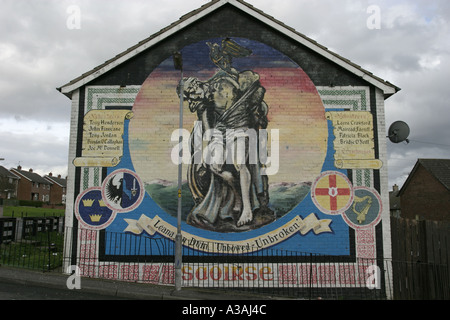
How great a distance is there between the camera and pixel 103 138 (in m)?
11.7

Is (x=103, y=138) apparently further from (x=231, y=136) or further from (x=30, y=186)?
(x=30, y=186)

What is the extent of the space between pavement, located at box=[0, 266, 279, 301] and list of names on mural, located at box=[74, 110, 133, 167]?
3520mm

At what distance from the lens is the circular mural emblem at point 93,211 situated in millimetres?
11359

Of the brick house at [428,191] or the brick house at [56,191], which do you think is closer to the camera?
the brick house at [428,191]

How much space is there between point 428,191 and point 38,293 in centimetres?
3359

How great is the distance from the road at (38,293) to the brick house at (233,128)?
6.49 ft

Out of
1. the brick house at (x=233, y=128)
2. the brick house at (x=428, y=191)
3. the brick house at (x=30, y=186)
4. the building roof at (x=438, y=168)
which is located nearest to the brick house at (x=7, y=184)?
the brick house at (x=30, y=186)

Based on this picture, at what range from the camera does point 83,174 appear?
11562 millimetres

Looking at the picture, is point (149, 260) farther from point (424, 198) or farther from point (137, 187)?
point (424, 198)

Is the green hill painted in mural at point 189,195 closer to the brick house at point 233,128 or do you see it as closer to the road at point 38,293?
the brick house at point 233,128

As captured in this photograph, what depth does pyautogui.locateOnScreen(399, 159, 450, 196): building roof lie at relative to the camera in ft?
102

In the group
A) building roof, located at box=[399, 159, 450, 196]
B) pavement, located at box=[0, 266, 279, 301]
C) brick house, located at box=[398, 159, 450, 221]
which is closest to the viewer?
pavement, located at box=[0, 266, 279, 301]

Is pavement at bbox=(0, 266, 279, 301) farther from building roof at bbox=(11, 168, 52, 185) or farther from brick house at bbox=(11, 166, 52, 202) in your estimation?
building roof at bbox=(11, 168, 52, 185)

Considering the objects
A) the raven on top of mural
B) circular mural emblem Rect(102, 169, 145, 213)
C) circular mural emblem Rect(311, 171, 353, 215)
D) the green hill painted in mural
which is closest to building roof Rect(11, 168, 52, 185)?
circular mural emblem Rect(102, 169, 145, 213)
